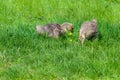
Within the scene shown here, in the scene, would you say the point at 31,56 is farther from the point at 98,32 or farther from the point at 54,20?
the point at 54,20

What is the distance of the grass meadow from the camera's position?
6441 mm

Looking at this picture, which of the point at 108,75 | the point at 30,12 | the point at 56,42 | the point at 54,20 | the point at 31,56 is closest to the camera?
the point at 108,75

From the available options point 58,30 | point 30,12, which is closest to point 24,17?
point 30,12

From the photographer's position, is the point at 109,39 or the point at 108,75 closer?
the point at 108,75

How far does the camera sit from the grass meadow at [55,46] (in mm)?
6441

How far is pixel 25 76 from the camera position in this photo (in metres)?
6.34

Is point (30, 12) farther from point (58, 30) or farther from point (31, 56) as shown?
point (31, 56)

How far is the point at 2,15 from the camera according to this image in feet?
33.8

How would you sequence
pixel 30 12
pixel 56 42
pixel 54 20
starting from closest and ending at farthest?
pixel 56 42
pixel 54 20
pixel 30 12

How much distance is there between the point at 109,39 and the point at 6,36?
6.85 feet

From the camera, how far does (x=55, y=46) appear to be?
771 cm

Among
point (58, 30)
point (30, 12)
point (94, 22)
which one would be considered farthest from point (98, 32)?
point (30, 12)

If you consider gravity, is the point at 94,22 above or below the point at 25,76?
above

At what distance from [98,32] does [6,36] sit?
1879mm
